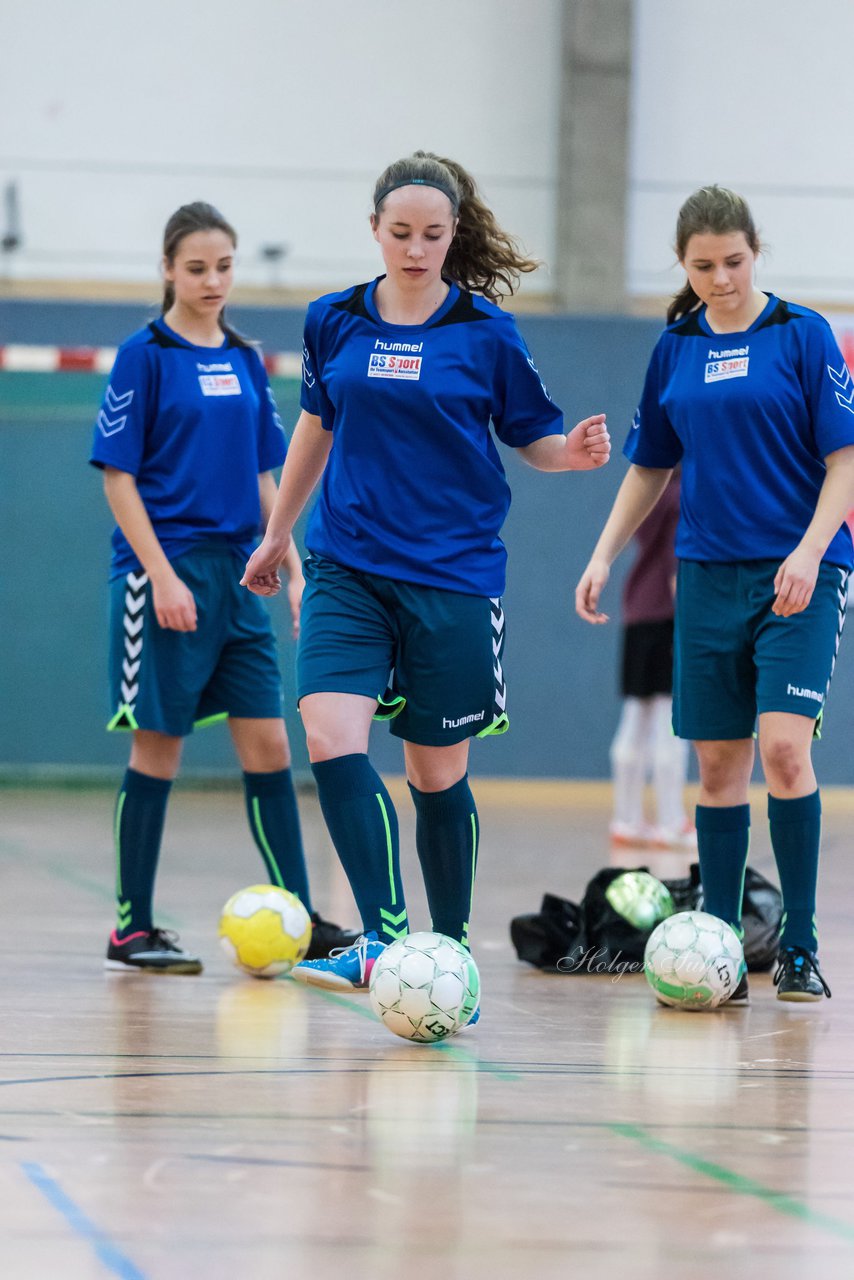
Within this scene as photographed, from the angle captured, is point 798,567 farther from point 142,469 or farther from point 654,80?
point 654,80

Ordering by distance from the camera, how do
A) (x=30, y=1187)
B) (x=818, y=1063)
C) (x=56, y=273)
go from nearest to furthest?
1. (x=30, y=1187)
2. (x=818, y=1063)
3. (x=56, y=273)

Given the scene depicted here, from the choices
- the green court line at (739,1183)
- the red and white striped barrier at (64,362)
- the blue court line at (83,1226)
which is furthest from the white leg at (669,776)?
the blue court line at (83,1226)

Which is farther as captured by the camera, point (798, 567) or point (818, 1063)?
point (798, 567)

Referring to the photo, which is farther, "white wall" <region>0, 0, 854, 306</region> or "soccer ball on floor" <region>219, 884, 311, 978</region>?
"white wall" <region>0, 0, 854, 306</region>

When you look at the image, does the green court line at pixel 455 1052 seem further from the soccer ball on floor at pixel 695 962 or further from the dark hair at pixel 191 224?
the dark hair at pixel 191 224

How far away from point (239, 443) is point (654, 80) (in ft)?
24.7

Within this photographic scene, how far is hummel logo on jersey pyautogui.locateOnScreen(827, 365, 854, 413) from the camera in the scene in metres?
4.07

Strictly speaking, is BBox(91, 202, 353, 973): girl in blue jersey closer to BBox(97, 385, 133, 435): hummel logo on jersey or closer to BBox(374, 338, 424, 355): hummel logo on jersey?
BBox(97, 385, 133, 435): hummel logo on jersey

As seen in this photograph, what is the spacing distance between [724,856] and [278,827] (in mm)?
1130

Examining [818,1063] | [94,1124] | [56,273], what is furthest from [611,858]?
[56,273]

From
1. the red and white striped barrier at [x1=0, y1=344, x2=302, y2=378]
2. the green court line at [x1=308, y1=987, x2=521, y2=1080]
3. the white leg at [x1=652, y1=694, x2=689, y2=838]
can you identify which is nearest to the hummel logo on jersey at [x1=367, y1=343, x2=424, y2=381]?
the green court line at [x1=308, y1=987, x2=521, y2=1080]

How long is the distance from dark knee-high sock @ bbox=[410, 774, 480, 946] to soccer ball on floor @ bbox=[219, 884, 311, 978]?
22.8 inches

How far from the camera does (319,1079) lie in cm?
319

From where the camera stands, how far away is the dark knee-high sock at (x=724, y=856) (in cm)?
431
